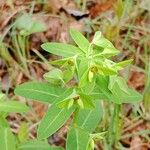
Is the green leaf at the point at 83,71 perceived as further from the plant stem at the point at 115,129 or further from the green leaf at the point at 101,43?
the plant stem at the point at 115,129

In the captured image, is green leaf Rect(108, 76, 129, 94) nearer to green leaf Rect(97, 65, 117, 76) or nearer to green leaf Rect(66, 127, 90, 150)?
green leaf Rect(97, 65, 117, 76)

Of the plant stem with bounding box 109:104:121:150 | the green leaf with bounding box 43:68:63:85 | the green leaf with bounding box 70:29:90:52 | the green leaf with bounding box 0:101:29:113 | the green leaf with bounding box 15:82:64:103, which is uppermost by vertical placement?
the green leaf with bounding box 70:29:90:52

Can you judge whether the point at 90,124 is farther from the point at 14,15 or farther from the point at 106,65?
the point at 14,15

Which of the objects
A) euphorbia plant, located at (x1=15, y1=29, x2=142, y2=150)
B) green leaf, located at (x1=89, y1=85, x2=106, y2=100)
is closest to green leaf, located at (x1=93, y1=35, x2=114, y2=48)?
euphorbia plant, located at (x1=15, y1=29, x2=142, y2=150)

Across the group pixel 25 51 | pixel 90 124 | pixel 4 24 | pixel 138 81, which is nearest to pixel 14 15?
pixel 4 24

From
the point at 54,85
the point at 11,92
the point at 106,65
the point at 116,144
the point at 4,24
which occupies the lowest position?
the point at 116,144

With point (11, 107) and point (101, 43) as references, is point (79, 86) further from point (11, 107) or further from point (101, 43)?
point (11, 107)
